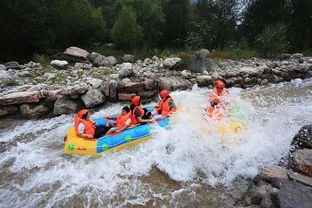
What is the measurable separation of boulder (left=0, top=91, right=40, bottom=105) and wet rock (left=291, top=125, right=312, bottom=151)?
22.2 feet

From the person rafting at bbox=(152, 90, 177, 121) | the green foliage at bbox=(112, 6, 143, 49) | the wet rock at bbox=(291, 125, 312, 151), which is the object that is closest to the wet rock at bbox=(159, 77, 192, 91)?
the person rafting at bbox=(152, 90, 177, 121)

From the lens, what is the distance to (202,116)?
5348 millimetres

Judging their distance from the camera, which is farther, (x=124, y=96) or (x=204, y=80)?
(x=204, y=80)

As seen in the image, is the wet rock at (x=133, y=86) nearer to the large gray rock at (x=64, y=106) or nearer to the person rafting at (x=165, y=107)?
the large gray rock at (x=64, y=106)

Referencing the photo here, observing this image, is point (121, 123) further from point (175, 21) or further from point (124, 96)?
point (175, 21)

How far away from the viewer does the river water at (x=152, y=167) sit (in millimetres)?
3717

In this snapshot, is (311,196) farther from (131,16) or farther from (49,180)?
(131,16)

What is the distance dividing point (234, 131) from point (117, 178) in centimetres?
263

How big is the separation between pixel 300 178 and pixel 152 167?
2.48 meters

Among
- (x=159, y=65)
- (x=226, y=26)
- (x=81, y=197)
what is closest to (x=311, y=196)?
(x=81, y=197)

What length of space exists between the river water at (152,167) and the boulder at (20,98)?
3.24ft

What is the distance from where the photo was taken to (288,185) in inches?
118

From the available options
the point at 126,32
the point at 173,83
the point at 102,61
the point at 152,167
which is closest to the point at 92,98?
the point at 173,83

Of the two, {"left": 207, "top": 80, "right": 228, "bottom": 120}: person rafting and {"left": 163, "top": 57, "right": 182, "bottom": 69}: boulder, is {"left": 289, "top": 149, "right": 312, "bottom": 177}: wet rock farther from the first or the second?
{"left": 163, "top": 57, "right": 182, "bottom": 69}: boulder
